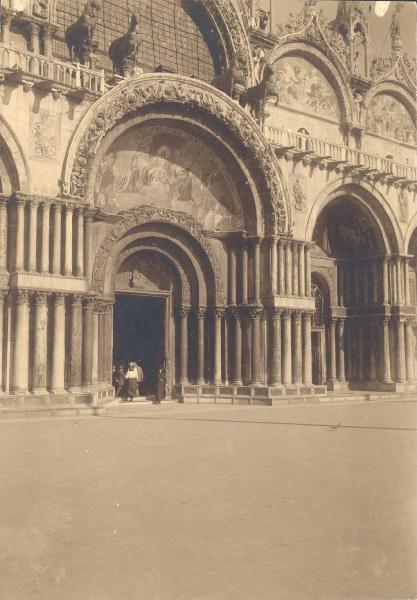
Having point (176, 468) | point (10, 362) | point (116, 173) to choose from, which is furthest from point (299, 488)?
point (116, 173)

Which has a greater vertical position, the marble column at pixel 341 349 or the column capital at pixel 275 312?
the column capital at pixel 275 312

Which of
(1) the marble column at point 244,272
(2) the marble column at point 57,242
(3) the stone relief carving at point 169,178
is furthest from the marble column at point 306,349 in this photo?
(2) the marble column at point 57,242

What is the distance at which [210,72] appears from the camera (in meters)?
26.5

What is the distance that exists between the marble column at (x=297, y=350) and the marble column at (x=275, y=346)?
27.5 inches

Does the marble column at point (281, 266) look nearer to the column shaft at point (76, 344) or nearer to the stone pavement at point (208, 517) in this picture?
the column shaft at point (76, 344)

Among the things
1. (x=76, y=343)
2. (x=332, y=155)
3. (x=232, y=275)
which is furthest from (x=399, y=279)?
(x=76, y=343)

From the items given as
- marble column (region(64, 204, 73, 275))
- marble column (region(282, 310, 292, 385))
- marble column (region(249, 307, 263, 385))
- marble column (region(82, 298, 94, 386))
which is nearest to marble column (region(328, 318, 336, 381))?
marble column (region(282, 310, 292, 385))

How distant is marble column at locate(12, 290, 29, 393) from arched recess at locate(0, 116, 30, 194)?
273 cm

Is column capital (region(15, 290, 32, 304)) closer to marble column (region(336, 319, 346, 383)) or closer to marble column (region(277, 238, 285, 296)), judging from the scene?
marble column (region(277, 238, 285, 296))

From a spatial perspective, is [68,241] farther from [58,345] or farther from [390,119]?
[390,119]

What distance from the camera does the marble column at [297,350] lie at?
75.5 ft

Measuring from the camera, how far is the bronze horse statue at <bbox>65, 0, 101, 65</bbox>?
805 inches

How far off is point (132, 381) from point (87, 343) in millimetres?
3013

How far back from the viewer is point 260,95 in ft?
77.3
